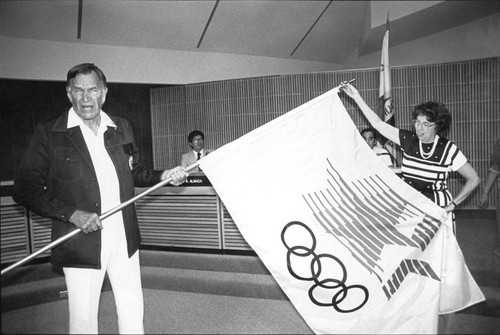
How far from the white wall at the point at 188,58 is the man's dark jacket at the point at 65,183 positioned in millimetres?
547

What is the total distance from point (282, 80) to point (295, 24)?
144 centimetres

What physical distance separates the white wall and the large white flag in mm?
847

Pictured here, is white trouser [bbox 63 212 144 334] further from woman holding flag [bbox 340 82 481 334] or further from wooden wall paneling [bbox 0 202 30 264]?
woman holding flag [bbox 340 82 481 334]

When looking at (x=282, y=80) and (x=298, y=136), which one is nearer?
(x=298, y=136)

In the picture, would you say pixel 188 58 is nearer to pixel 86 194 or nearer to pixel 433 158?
pixel 86 194

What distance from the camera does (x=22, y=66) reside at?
1732 mm

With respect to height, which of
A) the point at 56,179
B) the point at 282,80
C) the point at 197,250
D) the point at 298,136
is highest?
the point at 282,80

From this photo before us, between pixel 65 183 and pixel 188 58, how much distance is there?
1.68m

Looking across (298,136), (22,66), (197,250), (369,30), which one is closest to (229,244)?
(197,250)

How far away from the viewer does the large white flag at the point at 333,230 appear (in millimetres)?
1614

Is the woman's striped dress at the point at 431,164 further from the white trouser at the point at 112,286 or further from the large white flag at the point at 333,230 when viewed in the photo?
the white trouser at the point at 112,286

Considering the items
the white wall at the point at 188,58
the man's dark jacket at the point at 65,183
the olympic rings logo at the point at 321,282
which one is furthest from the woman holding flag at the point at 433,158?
the man's dark jacket at the point at 65,183

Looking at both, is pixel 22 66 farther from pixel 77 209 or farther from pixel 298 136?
pixel 298 136

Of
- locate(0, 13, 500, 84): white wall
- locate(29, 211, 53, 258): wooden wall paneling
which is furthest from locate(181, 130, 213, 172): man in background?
locate(29, 211, 53, 258): wooden wall paneling
